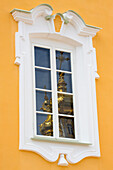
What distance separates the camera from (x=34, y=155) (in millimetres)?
9070

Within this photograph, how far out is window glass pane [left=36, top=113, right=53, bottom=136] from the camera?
31.1 feet

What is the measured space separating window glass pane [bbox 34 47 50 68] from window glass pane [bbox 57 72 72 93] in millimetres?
291

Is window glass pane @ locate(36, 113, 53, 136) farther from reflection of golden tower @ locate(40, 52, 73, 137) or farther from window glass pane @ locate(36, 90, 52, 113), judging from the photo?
window glass pane @ locate(36, 90, 52, 113)

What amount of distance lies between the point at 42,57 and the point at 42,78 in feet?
1.29

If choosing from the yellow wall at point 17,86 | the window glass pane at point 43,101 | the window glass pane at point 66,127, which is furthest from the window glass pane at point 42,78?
the window glass pane at point 66,127

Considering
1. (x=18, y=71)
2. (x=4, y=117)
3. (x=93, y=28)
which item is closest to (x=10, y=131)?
(x=4, y=117)

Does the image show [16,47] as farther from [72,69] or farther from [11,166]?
[11,166]

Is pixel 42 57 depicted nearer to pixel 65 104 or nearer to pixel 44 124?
pixel 65 104

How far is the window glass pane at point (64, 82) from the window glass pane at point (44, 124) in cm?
61

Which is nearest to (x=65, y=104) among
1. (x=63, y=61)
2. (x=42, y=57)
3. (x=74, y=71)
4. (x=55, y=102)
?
(x=55, y=102)

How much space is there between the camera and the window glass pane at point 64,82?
9961 mm

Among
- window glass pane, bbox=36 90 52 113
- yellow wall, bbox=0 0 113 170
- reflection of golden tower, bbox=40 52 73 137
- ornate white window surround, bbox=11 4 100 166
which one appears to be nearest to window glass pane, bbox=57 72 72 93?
reflection of golden tower, bbox=40 52 73 137

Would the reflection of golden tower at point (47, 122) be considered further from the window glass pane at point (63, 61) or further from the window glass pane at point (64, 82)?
the window glass pane at point (63, 61)

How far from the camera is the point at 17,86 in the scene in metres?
9.38
